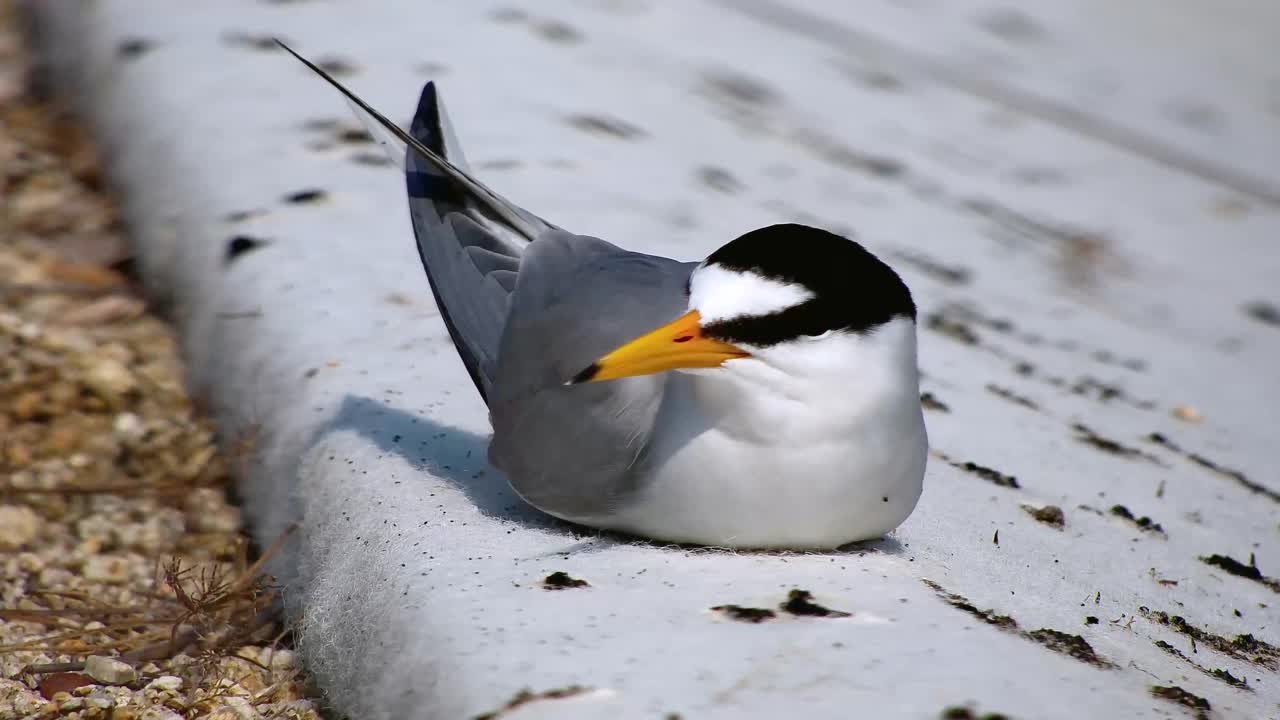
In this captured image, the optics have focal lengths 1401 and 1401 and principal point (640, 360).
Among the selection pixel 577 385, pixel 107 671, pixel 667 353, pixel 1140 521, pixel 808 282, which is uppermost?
pixel 808 282

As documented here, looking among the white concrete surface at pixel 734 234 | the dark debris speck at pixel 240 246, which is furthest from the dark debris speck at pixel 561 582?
the dark debris speck at pixel 240 246

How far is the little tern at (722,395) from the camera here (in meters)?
1.84

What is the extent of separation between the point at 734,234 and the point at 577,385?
174cm

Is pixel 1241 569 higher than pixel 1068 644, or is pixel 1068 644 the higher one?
pixel 1068 644

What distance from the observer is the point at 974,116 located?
18.3 ft

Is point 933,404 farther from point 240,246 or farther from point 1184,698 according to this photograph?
point 240,246

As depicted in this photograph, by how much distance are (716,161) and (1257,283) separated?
2061 millimetres

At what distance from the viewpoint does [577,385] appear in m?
2.01

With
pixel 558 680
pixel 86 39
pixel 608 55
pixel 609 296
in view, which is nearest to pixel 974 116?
pixel 608 55

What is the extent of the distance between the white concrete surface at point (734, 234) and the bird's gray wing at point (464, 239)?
9.6 inches

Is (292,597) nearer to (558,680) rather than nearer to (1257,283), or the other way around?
(558,680)

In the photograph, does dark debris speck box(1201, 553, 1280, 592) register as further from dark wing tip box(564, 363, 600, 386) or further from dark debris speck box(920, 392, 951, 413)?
dark wing tip box(564, 363, 600, 386)

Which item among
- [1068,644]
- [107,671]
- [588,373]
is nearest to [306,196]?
[107,671]

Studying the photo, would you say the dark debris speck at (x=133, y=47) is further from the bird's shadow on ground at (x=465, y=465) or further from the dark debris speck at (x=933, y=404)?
the dark debris speck at (x=933, y=404)
